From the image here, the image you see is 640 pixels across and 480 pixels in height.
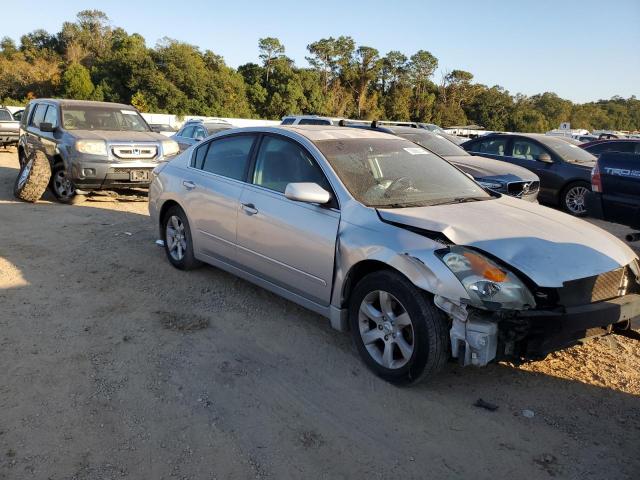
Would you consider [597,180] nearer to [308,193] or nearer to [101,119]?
[308,193]

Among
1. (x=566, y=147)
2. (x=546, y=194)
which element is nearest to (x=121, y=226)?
(x=546, y=194)

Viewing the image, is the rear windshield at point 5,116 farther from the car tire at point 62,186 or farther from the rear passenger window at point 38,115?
the car tire at point 62,186

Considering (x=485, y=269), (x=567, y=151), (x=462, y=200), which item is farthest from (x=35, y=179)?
(x=567, y=151)

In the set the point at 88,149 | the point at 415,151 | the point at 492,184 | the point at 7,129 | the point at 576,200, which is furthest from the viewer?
the point at 7,129

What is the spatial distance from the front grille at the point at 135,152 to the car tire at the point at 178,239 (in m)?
3.59

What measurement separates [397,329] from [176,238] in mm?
3192

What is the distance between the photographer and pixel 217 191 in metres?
5.02

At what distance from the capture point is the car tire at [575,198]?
1022 centimetres

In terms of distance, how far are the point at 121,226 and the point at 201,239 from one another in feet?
10.1

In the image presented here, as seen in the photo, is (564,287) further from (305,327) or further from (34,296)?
(34,296)

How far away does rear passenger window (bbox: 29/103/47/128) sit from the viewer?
1030cm

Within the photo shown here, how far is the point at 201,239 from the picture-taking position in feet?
17.4

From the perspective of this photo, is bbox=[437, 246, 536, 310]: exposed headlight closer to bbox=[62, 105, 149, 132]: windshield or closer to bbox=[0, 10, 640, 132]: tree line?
bbox=[62, 105, 149, 132]: windshield

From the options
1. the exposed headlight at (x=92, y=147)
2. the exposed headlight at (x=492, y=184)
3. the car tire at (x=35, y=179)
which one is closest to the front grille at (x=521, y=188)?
the exposed headlight at (x=492, y=184)
